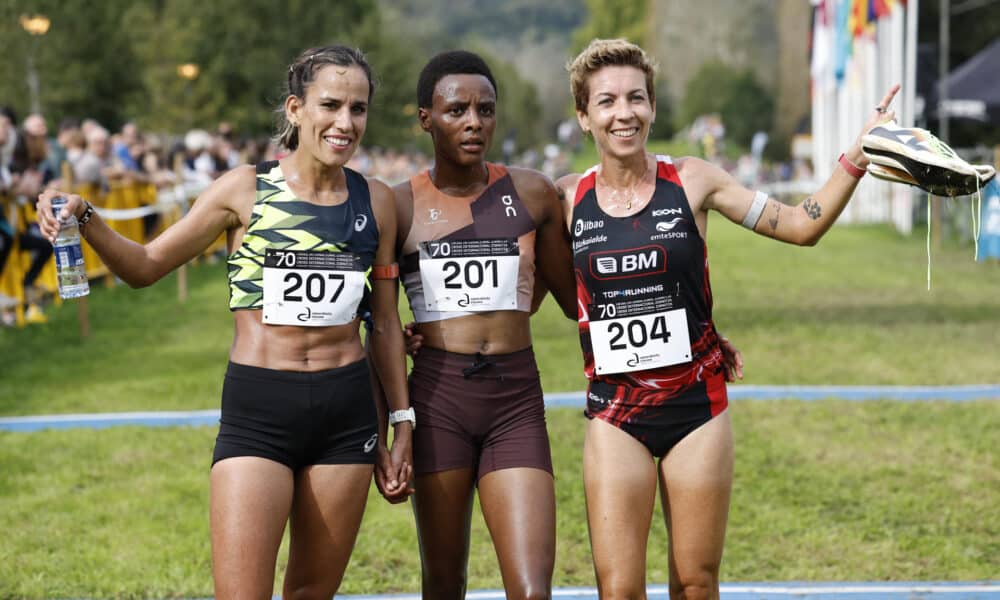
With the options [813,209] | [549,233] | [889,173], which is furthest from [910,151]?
[549,233]

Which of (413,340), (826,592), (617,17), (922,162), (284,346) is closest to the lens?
(922,162)

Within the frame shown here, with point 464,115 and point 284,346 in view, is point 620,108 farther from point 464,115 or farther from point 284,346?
point 284,346

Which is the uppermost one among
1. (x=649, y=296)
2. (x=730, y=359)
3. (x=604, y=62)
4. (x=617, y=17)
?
(x=617, y=17)

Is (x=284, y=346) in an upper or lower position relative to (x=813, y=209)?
lower

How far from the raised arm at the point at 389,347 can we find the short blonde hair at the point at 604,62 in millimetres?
768

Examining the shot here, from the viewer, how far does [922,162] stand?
12.9 feet

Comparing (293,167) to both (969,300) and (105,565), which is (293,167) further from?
(969,300)

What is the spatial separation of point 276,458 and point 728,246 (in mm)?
21309

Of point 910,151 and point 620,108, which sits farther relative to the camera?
point 620,108

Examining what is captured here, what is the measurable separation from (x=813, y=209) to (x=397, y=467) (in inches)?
65.7

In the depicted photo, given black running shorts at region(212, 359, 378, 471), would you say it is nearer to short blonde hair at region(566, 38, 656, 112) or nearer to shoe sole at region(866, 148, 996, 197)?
short blonde hair at region(566, 38, 656, 112)

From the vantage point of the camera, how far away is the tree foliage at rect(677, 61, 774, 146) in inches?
3541

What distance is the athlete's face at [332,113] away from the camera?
13.5ft

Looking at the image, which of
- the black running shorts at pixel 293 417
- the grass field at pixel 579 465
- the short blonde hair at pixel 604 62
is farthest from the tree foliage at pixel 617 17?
the black running shorts at pixel 293 417
